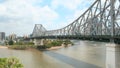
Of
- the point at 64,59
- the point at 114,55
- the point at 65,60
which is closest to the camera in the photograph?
the point at 114,55

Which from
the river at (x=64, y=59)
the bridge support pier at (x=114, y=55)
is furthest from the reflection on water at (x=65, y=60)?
the bridge support pier at (x=114, y=55)

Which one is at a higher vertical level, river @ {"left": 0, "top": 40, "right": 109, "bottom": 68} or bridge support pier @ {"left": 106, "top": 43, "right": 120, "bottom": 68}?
bridge support pier @ {"left": 106, "top": 43, "right": 120, "bottom": 68}

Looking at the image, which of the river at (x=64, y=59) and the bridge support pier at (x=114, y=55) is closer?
the bridge support pier at (x=114, y=55)

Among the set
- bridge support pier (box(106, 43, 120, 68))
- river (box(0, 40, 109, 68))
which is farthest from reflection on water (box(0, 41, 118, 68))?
bridge support pier (box(106, 43, 120, 68))

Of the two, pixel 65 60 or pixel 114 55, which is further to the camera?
pixel 65 60

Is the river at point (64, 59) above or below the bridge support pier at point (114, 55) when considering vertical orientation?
below

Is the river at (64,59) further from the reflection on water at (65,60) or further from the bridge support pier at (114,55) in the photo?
the bridge support pier at (114,55)

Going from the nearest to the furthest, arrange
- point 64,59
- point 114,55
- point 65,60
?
1. point 114,55
2. point 65,60
3. point 64,59

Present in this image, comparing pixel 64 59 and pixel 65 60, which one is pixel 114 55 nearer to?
pixel 65 60

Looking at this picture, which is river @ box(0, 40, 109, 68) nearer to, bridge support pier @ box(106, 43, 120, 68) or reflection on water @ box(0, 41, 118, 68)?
reflection on water @ box(0, 41, 118, 68)

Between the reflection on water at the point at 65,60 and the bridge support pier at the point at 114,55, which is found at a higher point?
the bridge support pier at the point at 114,55

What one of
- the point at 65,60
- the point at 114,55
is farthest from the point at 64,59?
the point at 114,55

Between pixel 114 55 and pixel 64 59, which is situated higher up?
pixel 114 55
